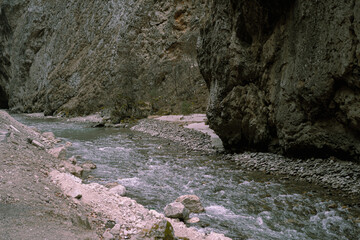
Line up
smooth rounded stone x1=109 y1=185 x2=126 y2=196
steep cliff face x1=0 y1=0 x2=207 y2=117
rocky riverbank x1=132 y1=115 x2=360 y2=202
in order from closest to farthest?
smooth rounded stone x1=109 y1=185 x2=126 y2=196
rocky riverbank x1=132 y1=115 x2=360 y2=202
steep cliff face x1=0 y1=0 x2=207 y2=117

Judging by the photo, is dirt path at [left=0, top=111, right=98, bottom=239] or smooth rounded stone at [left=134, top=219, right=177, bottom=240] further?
smooth rounded stone at [left=134, top=219, right=177, bottom=240]

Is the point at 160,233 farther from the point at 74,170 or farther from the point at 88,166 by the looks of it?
the point at 88,166

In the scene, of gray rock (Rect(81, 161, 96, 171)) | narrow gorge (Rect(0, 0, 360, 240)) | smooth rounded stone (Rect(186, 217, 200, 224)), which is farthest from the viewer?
gray rock (Rect(81, 161, 96, 171))

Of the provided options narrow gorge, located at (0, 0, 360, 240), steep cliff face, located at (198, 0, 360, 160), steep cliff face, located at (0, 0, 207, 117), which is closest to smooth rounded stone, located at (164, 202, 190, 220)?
narrow gorge, located at (0, 0, 360, 240)

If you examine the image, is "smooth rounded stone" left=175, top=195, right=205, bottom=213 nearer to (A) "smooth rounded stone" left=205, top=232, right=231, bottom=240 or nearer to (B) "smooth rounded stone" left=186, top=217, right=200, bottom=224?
(B) "smooth rounded stone" left=186, top=217, right=200, bottom=224

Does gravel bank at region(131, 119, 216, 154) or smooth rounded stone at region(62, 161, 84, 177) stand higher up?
smooth rounded stone at region(62, 161, 84, 177)

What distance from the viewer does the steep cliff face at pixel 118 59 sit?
32625mm

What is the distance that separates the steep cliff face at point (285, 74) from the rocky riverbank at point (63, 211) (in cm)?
545

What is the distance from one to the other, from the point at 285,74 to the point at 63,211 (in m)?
8.45

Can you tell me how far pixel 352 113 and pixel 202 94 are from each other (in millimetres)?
23102

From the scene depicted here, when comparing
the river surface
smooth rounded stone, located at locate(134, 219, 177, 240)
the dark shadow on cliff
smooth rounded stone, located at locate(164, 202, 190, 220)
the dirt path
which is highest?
the dirt path

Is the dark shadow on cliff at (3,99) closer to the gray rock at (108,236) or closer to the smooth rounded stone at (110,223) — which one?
the smooth rounded stone at (110,223)

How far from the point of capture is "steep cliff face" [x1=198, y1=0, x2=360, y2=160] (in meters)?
7.23

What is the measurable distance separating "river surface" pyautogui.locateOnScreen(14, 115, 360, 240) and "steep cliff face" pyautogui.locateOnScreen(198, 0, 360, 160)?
5.94 feet
